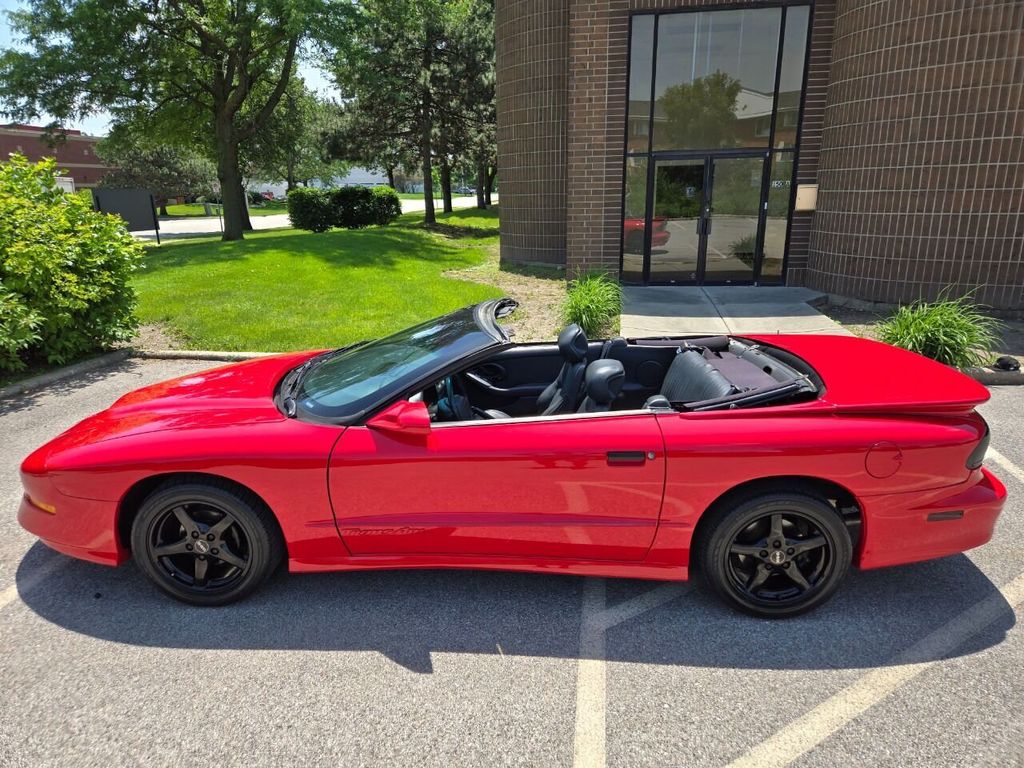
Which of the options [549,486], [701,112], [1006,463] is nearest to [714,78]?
[701,112]

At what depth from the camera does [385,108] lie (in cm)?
2755

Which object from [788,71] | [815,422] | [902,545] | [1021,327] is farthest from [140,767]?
[788,71]

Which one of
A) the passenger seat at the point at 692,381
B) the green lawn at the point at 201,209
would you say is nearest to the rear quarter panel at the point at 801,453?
the passenger seat at the point at 692,381

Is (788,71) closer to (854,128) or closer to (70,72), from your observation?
(854,128)

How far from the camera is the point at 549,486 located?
9.84ft

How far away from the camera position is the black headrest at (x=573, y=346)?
3.55 m

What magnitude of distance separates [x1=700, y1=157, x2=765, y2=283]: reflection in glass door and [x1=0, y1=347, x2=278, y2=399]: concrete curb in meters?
7.51

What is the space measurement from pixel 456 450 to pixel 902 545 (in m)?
2.08

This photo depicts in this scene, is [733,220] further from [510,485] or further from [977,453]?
[510,485]

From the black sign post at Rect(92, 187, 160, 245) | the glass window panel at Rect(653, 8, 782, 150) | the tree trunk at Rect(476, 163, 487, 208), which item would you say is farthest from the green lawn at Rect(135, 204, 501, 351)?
the tree trunk at Rect(476, 163, 487, 208)

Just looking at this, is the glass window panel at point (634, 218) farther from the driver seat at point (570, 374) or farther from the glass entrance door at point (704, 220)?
the driver seat at point (570, 374)

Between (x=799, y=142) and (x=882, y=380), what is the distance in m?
8.86

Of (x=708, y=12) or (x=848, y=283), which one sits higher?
(x=708, y=12)

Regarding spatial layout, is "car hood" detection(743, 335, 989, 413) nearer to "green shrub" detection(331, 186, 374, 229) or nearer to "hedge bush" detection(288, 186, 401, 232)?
"hedge bush" detection(288, 186, 401, 232)
